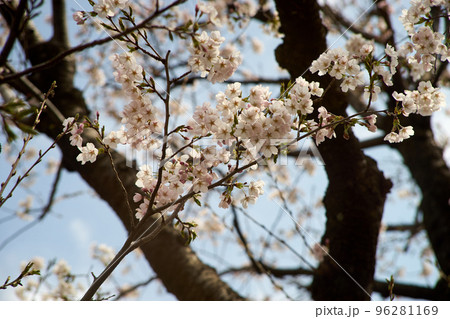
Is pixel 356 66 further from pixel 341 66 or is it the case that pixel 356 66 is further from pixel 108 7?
pixel 108 7

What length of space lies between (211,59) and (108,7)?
441 millimetres

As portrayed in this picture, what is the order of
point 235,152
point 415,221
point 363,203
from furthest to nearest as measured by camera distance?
point 415,221, point 363,203, point 235,152

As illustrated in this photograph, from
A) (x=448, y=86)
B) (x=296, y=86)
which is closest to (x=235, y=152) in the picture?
(x=296, y=86)

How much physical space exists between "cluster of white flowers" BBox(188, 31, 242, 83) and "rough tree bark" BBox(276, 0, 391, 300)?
100 centimetres

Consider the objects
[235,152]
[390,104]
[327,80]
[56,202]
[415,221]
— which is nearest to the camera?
[235,152]

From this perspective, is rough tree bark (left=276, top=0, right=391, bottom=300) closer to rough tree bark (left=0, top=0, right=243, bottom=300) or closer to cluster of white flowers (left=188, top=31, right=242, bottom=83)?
rough tree bark (left=0, top=0, right=243, bottom=300)

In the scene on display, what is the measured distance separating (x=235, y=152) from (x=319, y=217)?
3310 mm

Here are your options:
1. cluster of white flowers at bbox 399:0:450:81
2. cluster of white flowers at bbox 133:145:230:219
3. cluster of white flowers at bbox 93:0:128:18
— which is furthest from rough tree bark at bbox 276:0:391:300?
cluster of white flowers at bbox 93:0:128:18

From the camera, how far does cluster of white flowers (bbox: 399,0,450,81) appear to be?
1.83m

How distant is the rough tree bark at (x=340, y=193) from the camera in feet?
7.64

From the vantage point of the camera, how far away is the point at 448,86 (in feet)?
15.2
